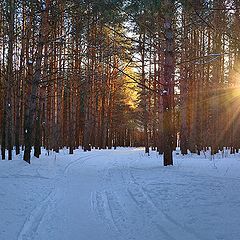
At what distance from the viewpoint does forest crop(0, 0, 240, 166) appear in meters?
13.7

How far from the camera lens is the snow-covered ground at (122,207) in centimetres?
529

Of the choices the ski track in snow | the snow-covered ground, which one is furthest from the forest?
the ski track in snow

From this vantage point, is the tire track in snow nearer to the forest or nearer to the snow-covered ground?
the snow-covered ground

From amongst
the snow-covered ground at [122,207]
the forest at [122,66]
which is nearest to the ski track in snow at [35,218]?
the snow-covered ground at [122,207]

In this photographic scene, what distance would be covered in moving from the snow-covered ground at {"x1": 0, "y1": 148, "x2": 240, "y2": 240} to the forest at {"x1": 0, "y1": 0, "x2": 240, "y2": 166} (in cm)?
426

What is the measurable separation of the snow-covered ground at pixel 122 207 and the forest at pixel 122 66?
426 centimetres

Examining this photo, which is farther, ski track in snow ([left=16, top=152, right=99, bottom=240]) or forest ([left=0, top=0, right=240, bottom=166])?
forest ([left=0, top=0, right=240, bottom=166])

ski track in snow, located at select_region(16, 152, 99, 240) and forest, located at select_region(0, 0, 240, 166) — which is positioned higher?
forest, located at select_region(0, 0, 240, 166)

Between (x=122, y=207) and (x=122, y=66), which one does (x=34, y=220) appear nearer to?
(x=122, y=207)

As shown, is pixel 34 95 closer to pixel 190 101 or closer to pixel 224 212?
pixel 224 212

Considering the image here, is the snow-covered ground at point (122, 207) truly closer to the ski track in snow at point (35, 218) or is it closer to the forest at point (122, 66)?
the ski track in snow at point (35, 218)

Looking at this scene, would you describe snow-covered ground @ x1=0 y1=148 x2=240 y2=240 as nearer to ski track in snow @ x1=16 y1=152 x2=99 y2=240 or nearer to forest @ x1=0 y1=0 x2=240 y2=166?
ski track in snow @ x1=16 y1=152 x2=99 y2=240

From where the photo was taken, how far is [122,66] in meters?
31.1

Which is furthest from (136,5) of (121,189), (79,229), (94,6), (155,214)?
(79,229)
